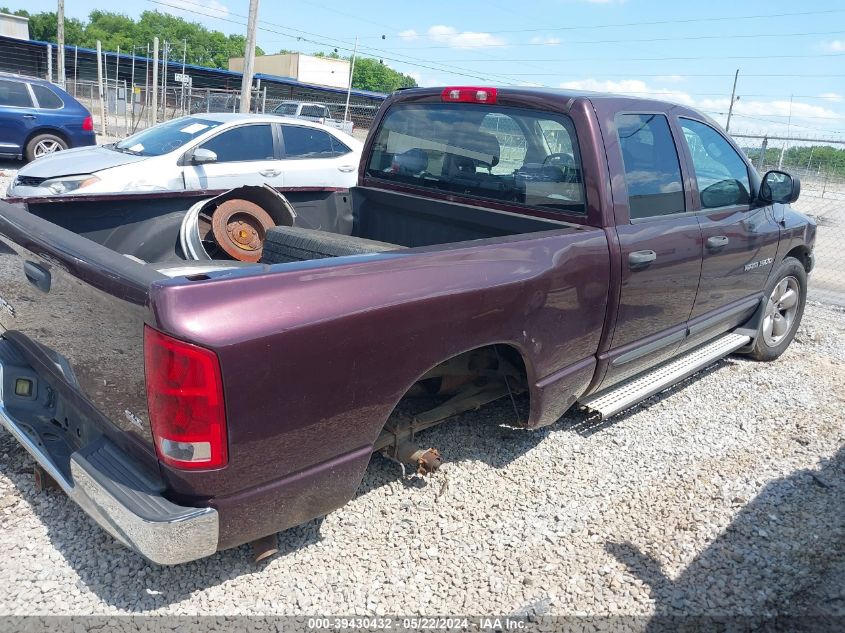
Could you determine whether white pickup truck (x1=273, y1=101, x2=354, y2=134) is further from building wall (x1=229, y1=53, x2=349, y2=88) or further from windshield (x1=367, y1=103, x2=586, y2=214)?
building wall (x1=229, y1=53, x2=349, y2=88)

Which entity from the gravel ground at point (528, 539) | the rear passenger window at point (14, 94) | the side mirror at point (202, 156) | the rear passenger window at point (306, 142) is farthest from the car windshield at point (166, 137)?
the rear passenger window at point (14, 94)

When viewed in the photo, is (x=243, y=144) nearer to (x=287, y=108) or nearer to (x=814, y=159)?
(x=814, y=159)

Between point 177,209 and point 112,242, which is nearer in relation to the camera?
point 112,242

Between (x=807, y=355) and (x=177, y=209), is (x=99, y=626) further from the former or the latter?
(x=807, y=355)

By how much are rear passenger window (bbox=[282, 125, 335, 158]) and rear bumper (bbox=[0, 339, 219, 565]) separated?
6.57 m

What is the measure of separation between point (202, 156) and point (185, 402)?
20.1ft

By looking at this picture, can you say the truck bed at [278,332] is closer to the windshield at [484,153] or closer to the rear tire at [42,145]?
the windshield at [484,153]

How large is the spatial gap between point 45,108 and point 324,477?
44.8 feet

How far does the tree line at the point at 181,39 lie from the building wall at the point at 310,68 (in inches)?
1061

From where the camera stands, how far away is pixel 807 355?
19.5ft

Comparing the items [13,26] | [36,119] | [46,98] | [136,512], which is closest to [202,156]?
[136,512]

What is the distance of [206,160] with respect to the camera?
Answer: 7.59m

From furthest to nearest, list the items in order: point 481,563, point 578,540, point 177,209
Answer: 1. point 177,209
2. point 578,540
3. point 481,563

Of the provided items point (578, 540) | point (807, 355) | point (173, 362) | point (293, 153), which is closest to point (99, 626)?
point (173, 362)
